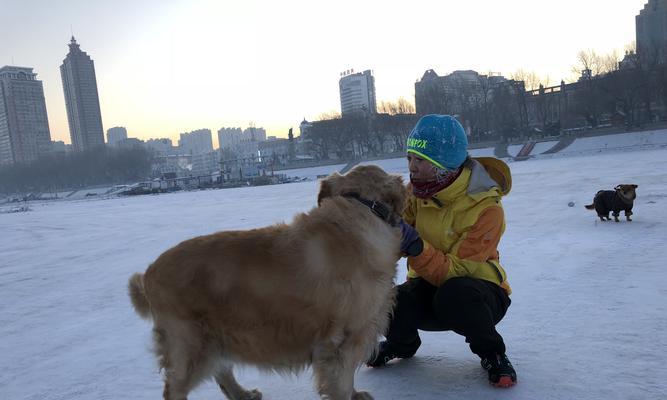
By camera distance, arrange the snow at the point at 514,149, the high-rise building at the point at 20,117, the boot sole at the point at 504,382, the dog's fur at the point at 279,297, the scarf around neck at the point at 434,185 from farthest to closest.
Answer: the high-rise building at the point at 20,117 < the snow at the point at 514,149 < the scarf around neck at the point at 434,185 < the boot sole at the point at 504,382 < the dog's fur at the point at 279,297

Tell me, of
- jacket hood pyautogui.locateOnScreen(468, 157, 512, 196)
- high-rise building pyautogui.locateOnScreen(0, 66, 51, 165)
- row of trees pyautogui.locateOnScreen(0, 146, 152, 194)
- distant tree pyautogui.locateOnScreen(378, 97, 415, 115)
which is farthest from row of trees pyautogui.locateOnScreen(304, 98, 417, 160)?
high-rise building pyautogui.locateOnScreen(0, 66, 51, 165)

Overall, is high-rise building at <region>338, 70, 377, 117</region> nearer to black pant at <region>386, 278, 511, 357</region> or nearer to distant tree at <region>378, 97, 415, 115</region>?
Result: distant tree at <region>378, 97, 415, 115</region>

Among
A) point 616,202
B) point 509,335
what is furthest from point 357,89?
point 509,335

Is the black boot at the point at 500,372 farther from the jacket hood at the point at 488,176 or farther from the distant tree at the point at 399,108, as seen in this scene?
the distant tree at the point at 399,108

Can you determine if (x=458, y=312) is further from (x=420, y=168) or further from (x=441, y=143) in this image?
(x=441, y=143)

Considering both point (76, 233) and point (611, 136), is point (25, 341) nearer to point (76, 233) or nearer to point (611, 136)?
point (76, 233)

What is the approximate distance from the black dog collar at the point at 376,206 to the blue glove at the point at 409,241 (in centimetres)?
11

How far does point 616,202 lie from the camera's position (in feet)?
25.0

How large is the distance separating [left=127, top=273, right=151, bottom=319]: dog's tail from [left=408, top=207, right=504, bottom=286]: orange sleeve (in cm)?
150

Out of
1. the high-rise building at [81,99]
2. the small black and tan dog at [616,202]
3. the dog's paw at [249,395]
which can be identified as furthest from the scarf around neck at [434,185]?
the high-rise building at [81,99]

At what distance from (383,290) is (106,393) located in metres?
1.82

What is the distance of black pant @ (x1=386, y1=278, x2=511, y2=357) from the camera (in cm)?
257

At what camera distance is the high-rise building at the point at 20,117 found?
133750 millimetres

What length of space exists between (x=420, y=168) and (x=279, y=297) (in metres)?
1.16
